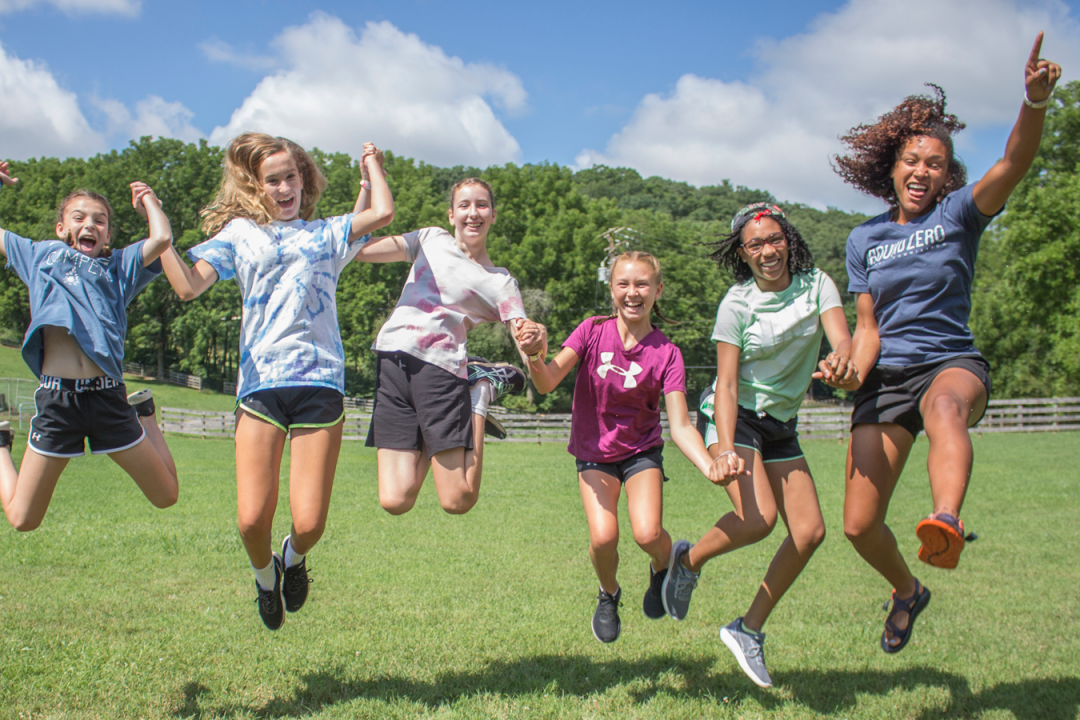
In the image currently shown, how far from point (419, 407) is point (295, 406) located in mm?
801

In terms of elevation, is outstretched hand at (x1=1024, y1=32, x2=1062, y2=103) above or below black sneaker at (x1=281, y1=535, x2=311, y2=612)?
above

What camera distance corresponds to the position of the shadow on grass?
5.12 meters

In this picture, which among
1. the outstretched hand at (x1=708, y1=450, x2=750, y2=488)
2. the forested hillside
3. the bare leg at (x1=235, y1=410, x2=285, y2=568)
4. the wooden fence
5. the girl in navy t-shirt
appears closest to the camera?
the girl in navy t-shirt

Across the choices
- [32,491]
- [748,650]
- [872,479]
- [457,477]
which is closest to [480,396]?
[457,477]

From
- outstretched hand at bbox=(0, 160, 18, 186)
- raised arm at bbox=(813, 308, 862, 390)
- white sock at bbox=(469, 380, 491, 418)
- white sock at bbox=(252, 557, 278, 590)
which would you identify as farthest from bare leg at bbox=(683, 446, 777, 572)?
outstretched hand at bbox=(0, 160, 18, 186)

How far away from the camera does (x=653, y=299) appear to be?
5.05m

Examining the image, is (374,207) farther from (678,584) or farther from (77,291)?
(678,584)

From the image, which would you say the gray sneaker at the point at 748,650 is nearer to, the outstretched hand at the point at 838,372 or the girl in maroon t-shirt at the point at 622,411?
the girl in maroon t-shirt at the point at 622,411

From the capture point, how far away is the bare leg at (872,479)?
442cm

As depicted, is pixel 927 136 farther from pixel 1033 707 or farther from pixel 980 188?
pixel 1033 707

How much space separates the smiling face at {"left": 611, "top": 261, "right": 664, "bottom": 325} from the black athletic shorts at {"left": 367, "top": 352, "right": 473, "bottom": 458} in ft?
3.73

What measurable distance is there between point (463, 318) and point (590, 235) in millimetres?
40287

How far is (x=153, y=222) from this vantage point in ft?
14.9

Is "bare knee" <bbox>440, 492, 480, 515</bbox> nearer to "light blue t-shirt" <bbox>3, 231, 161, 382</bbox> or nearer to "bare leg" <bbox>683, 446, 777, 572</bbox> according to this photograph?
"bare leg" <bbox>683, 446, 777, 572</bbox>
